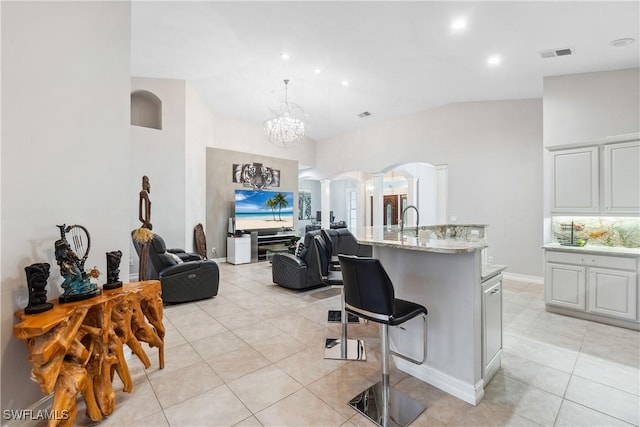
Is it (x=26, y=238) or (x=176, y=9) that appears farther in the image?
(x=176, y=9)

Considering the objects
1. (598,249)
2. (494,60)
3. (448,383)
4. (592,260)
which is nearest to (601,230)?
(598,249)

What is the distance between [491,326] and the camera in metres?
2.23

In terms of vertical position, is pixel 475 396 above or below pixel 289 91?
below

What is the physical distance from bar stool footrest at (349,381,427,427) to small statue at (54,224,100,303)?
78.5 inches

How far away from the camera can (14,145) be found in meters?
1.73

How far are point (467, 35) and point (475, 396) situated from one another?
→ 4.20 m

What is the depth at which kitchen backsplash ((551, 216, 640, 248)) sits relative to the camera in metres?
3.62

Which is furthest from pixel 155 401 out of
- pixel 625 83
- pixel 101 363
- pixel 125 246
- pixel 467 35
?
pixel 625 83

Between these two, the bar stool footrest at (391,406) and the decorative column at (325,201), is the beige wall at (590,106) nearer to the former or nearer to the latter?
the bar stool footrest at (391,406)

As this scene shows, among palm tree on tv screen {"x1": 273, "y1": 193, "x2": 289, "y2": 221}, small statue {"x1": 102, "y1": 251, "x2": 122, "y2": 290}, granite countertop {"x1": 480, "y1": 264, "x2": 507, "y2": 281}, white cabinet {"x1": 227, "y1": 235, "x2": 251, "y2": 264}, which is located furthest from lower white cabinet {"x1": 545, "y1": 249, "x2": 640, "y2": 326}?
palm tree on tv screen {"x1": 273, "y1": 193, "x2": 289, "y2": 221}

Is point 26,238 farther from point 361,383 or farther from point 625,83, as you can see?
point 625,83

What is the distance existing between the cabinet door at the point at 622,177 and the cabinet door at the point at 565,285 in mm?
872

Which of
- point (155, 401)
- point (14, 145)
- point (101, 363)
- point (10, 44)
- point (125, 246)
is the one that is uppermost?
point (10, 44)

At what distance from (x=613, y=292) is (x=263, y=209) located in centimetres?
702
